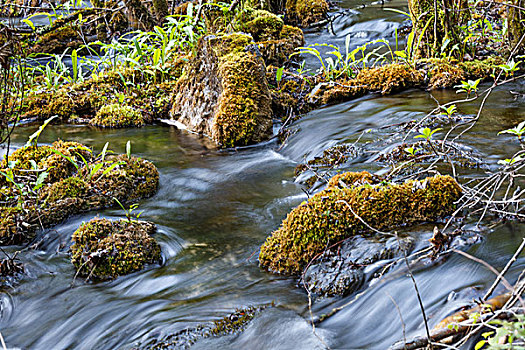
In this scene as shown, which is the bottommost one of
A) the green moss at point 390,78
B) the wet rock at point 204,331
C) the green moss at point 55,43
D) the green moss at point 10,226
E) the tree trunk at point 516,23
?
the wet rock at point 204,331

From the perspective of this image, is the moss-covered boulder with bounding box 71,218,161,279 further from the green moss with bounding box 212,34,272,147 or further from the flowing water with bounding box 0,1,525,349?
the green moss with bounding box 212,34,272,147

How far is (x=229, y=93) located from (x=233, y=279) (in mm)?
3573

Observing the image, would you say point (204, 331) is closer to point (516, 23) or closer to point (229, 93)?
Result: point (229, 93)

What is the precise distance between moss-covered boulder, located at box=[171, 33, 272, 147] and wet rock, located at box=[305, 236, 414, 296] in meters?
3.39

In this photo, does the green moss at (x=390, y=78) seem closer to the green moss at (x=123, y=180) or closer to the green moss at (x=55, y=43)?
the green moss at (x=123, y=180)

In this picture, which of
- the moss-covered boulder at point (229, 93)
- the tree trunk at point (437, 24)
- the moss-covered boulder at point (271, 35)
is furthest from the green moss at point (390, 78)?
the moss-covered boulder at point (271, 35)

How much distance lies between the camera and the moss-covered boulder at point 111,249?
388cm

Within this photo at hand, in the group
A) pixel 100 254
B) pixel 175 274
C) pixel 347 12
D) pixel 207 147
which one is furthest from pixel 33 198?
pixel 347 12

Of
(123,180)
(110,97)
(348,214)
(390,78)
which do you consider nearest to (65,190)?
(123,180)

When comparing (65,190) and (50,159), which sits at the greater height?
(50,159)

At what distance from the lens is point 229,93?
668 cm

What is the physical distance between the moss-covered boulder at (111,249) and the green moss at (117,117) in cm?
401

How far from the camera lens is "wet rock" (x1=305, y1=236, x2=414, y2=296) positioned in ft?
10.7

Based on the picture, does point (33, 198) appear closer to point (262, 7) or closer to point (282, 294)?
point (282, 294)
